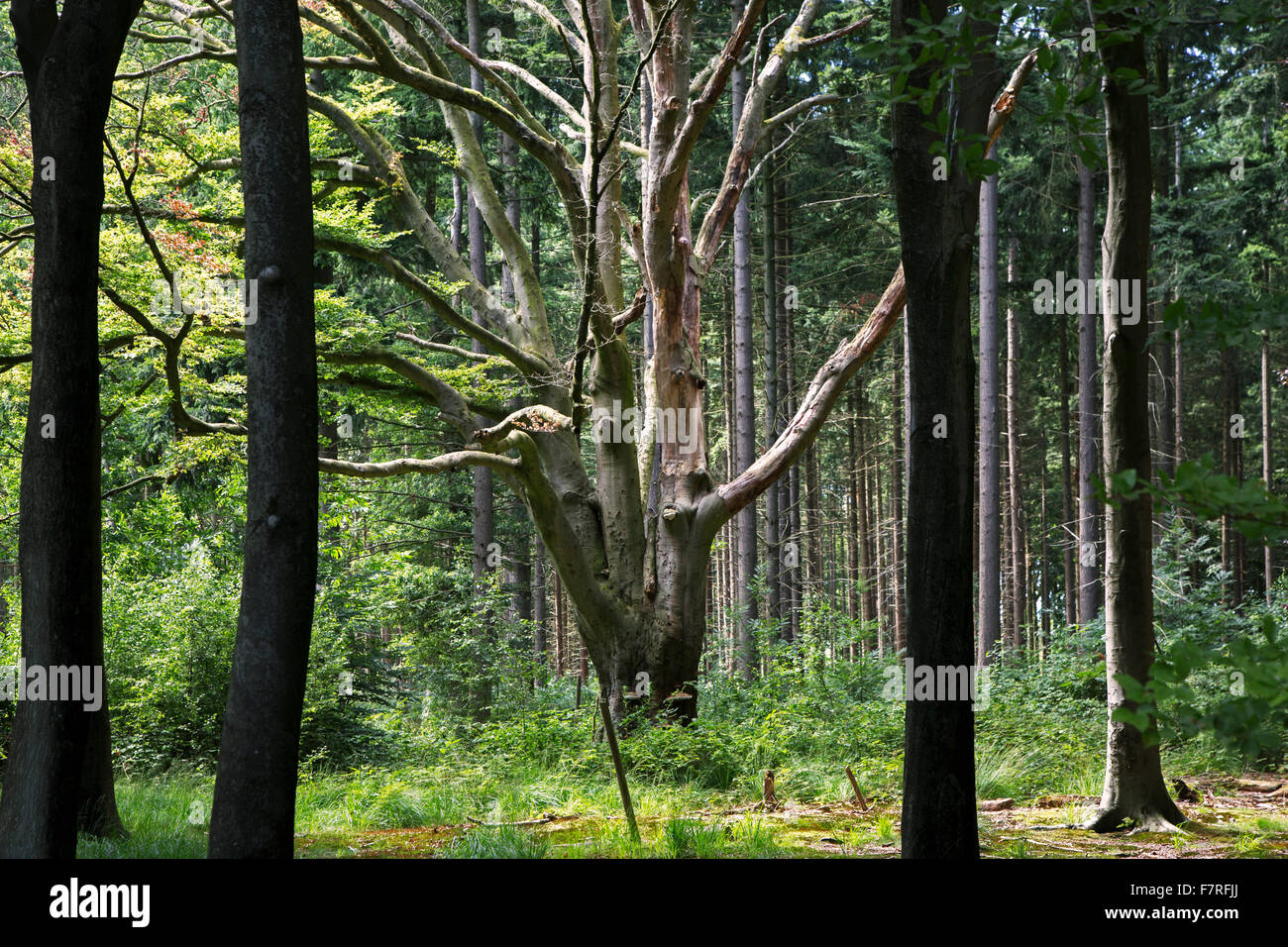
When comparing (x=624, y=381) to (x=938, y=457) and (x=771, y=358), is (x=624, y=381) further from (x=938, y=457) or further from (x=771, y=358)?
(x=771, y=358)

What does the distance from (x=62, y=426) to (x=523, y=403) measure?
1437cm

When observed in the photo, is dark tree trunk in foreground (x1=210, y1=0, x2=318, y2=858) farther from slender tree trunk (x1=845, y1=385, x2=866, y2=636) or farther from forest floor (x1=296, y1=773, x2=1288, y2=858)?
slender tree trunk (x1=845, y1=385, x2=866, y2=636)

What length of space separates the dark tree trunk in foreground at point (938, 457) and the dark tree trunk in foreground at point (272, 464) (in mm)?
2802

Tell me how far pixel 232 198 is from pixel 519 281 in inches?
129

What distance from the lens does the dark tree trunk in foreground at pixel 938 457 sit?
4727 millimetres

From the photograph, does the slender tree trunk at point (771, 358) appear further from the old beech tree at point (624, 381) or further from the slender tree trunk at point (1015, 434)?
the old beech tree at point (624, 381)

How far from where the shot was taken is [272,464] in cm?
430

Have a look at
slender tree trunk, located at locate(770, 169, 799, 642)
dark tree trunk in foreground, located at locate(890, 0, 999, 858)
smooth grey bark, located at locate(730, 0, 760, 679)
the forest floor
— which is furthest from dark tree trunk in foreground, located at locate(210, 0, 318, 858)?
slender tree trunk, located at locate(770, 169, 799, 642)

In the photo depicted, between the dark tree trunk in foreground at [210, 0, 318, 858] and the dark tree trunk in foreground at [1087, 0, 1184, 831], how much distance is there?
4829 millimetres

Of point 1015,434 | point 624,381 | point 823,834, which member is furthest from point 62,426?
point 1015,434

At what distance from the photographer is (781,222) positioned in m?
22.8

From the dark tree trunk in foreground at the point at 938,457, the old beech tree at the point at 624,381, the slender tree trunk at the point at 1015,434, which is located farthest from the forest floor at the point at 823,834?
the slender tree trunk at the point at 1015,434
